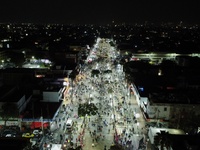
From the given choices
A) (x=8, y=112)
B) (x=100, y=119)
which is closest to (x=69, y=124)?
(x=100, y=119)

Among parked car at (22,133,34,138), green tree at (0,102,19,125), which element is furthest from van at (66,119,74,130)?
green tree at (0,102,19,125)

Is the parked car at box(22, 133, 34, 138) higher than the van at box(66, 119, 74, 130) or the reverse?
the reverse

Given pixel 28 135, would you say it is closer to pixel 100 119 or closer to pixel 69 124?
pixel 69 124

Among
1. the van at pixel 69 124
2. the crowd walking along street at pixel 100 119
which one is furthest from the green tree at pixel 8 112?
the van at pixel 69 124

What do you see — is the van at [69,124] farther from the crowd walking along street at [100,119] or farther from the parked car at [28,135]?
the parked car at [28,135]

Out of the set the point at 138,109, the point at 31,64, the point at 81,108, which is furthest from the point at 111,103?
the point at 31,64

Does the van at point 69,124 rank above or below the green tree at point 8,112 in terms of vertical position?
below

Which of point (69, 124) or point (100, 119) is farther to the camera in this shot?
point (100, 119)

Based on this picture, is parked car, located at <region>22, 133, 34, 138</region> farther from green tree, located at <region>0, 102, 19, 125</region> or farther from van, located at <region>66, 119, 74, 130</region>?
van, located at <region>66, 119, 74, 130</region>

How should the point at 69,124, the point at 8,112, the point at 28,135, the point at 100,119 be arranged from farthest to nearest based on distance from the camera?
the point at 100,119 → the point at 69,124 → the point at 8,112 → the point at 28,135
